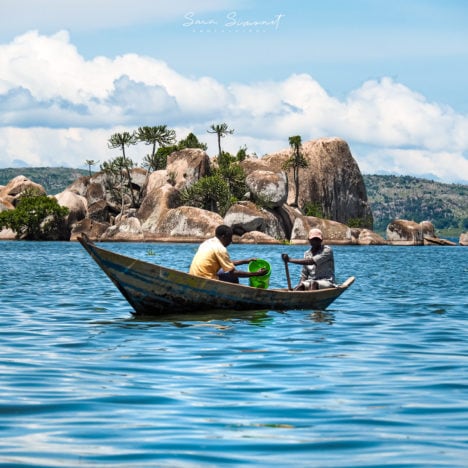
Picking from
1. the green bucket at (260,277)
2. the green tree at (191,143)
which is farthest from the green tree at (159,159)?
the green bucket at (260,277)

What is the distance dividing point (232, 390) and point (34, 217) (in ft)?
276

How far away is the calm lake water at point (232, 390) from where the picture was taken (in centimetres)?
696

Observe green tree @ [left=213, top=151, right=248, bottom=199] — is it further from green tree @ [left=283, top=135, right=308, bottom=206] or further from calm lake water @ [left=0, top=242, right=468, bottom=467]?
calm lake water @ [left=0, top=242, right=468, bottom=467]

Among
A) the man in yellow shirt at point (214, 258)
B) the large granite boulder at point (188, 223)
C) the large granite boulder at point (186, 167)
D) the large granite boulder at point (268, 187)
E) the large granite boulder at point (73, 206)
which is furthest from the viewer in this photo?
the large granite boulder at point (186, 167)

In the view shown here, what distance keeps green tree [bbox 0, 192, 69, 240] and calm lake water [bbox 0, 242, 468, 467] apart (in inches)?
2902

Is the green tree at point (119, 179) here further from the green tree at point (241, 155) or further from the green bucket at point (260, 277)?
the green bucket at point (260, 277)

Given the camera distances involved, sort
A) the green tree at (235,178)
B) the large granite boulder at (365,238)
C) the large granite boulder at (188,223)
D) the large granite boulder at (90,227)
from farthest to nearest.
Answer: the large granite boulder at (365,238), the green tree at (235,178), the large granite boulder at (90,227), the large granite boulder at (188,223)

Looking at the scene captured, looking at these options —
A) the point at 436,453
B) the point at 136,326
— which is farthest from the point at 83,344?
the point at 436,453

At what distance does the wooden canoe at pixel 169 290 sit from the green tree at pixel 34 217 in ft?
244

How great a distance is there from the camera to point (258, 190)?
9825cm

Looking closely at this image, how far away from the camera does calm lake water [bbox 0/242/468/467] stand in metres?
6.96

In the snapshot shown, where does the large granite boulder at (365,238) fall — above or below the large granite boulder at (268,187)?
below

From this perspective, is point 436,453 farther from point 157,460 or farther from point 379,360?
point 379,360

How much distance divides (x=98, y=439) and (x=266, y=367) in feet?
14.6
